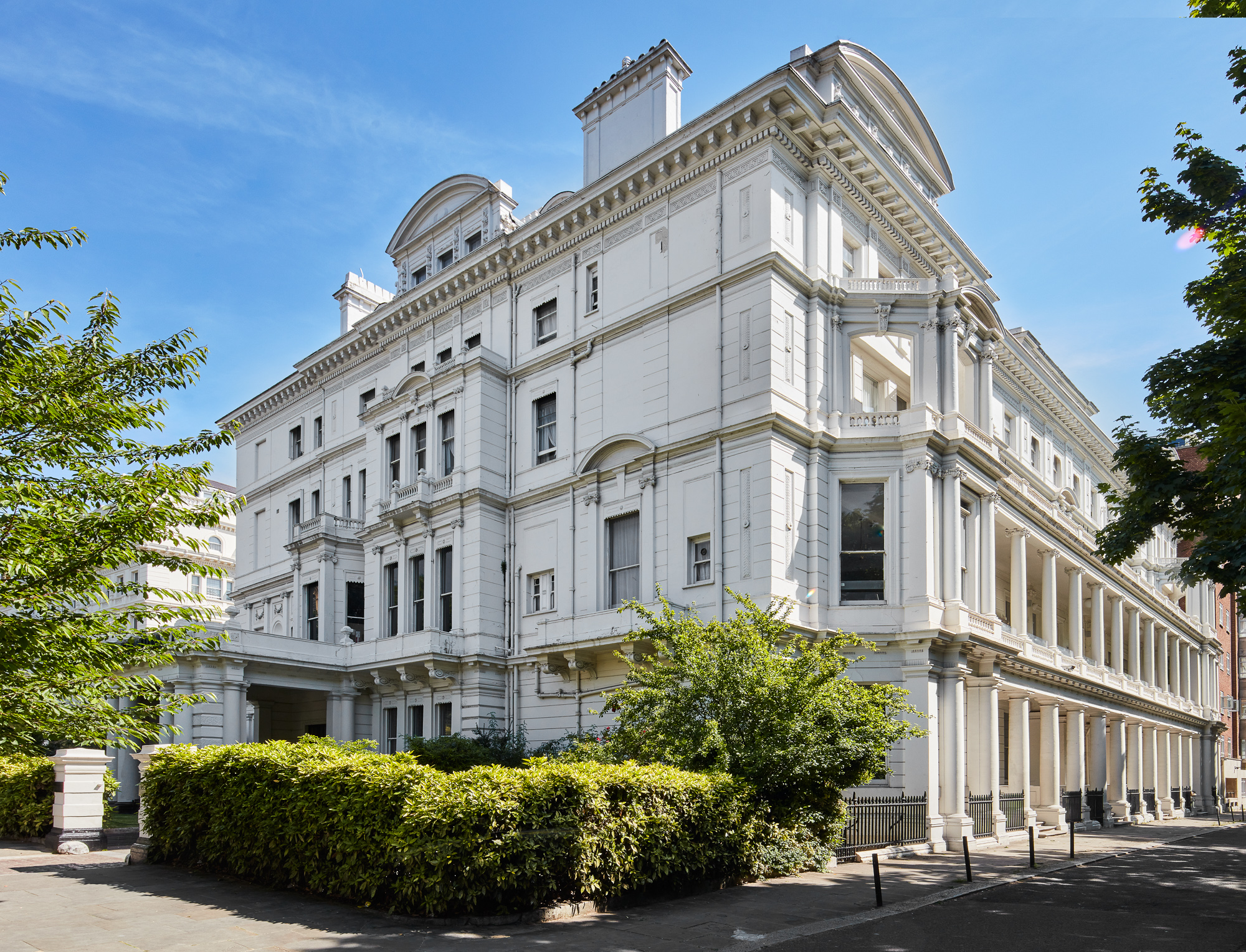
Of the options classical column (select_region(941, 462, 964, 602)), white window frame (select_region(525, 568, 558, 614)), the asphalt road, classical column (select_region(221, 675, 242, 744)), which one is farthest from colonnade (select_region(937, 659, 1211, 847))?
classical column (select_region(221, 675, 242, 744))

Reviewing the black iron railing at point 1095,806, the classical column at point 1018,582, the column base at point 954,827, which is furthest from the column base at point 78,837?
the black iron railing at point 1095,806

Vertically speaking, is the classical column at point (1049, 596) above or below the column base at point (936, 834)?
above

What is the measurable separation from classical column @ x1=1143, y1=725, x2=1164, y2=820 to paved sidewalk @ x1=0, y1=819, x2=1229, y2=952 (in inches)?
1266

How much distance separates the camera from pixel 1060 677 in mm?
33781

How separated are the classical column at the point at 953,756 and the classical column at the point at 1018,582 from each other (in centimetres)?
655

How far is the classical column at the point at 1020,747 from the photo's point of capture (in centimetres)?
2951

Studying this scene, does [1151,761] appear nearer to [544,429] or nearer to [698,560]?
[698,560]

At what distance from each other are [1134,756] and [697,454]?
29693 mm

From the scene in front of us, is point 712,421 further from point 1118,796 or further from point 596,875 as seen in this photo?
point 1118,796

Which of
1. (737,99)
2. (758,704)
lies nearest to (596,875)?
(758,704)

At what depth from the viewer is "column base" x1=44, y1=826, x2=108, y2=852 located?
2188 centimetres

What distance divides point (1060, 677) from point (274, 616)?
1217 inches

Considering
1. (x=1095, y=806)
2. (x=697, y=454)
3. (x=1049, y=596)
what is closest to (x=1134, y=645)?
(x=1095, y=806)

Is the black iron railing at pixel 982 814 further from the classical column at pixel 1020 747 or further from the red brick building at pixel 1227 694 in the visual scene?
the red brick building at pixel 1227 694
